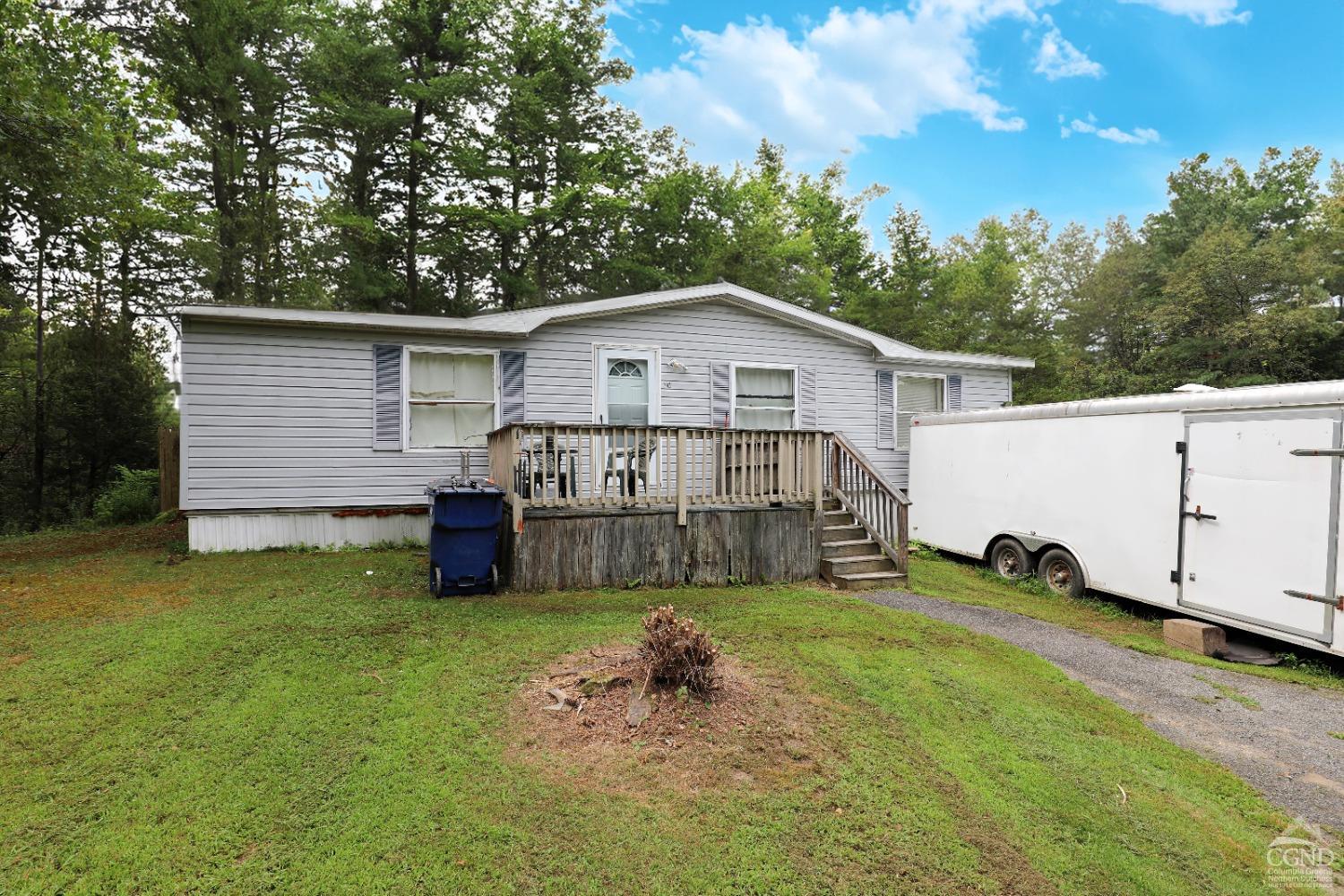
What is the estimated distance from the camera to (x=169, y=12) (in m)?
13.2

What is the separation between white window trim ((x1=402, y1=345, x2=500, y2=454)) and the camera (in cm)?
816

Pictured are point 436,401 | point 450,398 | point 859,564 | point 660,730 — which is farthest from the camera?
point 450,398

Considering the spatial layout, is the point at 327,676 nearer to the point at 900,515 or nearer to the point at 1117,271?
the point at 900,515

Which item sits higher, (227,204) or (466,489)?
(227,204)

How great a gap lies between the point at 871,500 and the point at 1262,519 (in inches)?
139

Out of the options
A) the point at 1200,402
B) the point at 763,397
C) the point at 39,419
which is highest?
the point at 763,397

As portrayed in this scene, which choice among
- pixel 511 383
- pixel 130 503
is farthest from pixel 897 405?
pixel 130 503

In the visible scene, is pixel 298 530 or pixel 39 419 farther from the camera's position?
pixel 39 419

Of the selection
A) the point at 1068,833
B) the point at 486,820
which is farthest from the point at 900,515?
the point at 486,820

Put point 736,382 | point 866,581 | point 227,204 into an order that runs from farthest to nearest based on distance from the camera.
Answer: point 227,204
point 736,382
point 866,581

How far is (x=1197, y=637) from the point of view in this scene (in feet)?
17.1

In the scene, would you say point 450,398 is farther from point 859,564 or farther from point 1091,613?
point 1091,613

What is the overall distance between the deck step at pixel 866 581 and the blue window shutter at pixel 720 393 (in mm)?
3570

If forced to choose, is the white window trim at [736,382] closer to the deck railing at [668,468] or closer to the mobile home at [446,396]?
the mobile home at [446,396]
